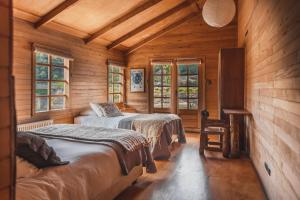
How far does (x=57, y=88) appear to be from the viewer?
498 centimetres

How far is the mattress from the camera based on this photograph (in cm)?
160

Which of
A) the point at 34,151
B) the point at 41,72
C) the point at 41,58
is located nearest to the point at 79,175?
the point at 34,151

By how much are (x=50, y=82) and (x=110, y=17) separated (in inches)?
73.7

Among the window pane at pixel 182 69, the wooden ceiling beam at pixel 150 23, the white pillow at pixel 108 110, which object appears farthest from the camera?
the window pane at pixel 182 69

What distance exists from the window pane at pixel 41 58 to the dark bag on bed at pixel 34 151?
9.81 ft

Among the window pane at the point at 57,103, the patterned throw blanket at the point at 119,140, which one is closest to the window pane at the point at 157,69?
the window pane at the point at 57,103

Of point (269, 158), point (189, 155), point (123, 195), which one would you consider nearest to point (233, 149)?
point (189, 155)

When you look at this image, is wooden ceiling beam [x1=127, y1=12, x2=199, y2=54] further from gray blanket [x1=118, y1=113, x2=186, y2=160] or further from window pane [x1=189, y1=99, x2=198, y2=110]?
gray blanket [x1=118, y1=113, x2=186, y2=160]

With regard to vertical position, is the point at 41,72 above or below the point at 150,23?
below

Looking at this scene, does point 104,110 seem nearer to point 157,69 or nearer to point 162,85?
point 162,85

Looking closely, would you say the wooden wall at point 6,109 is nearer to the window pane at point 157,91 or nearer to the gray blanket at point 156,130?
the gray blanket at point 156,130

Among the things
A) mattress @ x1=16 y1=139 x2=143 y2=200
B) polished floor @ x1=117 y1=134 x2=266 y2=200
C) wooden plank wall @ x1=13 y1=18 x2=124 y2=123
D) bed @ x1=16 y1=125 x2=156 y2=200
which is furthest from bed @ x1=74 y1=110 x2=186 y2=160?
mattress @ x1=16 y1=139 x2=143 y2=200

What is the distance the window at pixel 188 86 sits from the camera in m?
7.02

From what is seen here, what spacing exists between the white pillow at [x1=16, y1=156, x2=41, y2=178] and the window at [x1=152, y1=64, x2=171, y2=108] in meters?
5.69
